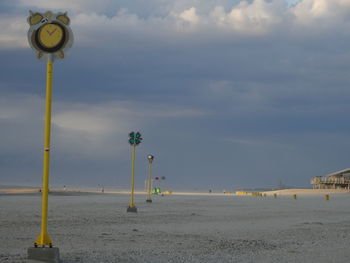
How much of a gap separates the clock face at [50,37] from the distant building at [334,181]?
271 ft

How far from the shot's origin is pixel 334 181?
91.1m

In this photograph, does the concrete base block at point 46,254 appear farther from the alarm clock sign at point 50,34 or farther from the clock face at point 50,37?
the clock face at point 50,37

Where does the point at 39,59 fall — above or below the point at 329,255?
above

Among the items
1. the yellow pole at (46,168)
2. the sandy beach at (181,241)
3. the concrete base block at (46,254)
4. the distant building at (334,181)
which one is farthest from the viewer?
the distant building at (334,181)

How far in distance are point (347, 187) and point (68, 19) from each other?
84.5 meters

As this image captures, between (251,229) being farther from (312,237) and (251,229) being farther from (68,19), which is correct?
(68,19)

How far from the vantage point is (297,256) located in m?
13.0

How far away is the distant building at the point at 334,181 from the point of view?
89.5 m

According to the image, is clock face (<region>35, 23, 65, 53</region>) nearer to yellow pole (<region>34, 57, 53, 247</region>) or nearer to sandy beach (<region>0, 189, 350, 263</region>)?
yellow pole (<region>34, 57, 53, 247</region>)

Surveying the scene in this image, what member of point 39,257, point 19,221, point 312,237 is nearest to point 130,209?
point 19,221

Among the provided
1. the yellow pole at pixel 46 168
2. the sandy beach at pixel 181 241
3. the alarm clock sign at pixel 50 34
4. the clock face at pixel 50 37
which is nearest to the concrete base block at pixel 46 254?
the yellow pole at pixel 46 168

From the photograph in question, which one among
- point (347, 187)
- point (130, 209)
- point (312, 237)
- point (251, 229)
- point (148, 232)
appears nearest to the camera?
point (312, 237)

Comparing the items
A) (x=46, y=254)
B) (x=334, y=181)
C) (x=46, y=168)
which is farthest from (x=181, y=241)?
(x=334, y=181)

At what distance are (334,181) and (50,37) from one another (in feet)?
279
